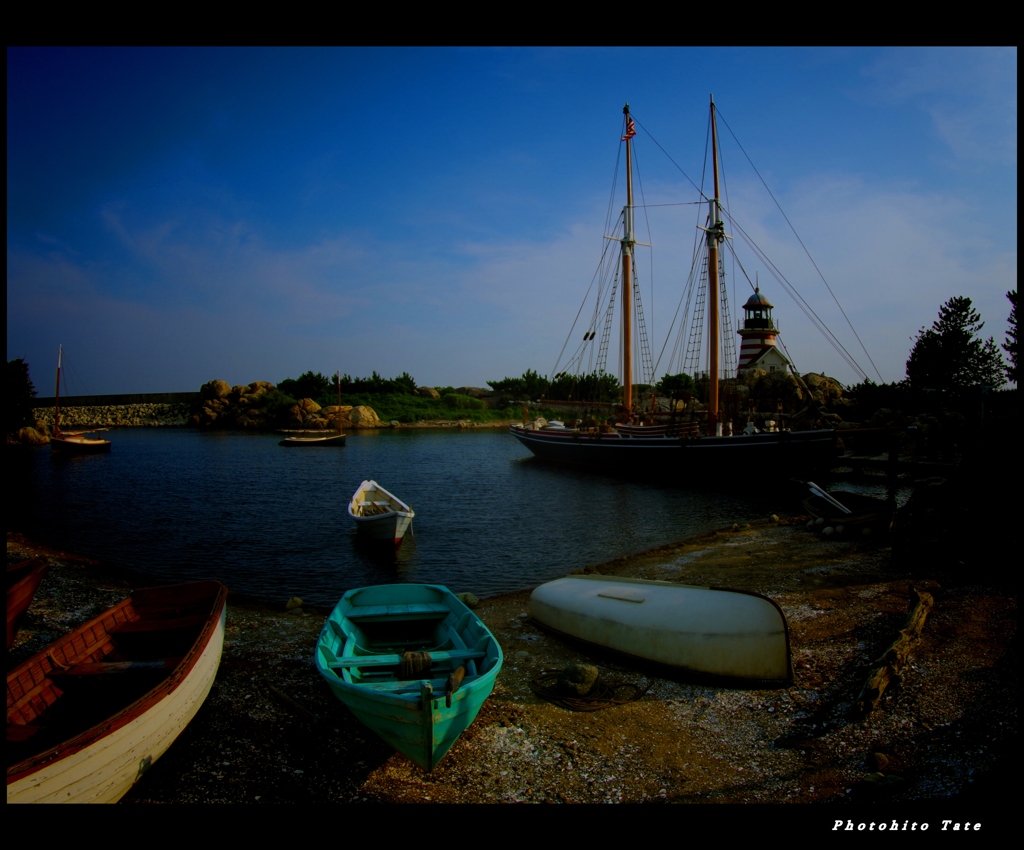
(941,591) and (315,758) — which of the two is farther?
(941,591)

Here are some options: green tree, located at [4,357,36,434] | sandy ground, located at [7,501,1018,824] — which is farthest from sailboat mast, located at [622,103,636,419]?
green tree, located at [4,357,36,434]

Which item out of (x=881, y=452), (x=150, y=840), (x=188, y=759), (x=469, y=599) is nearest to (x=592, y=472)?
(x=881, y=452)

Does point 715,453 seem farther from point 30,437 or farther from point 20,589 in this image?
point 30,437

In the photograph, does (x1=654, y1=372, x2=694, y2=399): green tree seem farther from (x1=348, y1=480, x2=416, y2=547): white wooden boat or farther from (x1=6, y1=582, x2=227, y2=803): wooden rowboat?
(x1=6, y1=582, x2=227, y2=803): wooden rowboat

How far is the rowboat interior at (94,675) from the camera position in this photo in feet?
22.7

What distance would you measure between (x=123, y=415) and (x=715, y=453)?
4051 inches

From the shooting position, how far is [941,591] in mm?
11992

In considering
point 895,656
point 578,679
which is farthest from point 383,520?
point 895,656

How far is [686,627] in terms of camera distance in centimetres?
949

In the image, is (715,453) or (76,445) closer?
(715,453)

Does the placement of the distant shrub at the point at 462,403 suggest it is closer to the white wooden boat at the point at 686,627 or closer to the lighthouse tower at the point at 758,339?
the lighthouse tower at the point at 758,339

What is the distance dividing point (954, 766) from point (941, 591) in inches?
261
